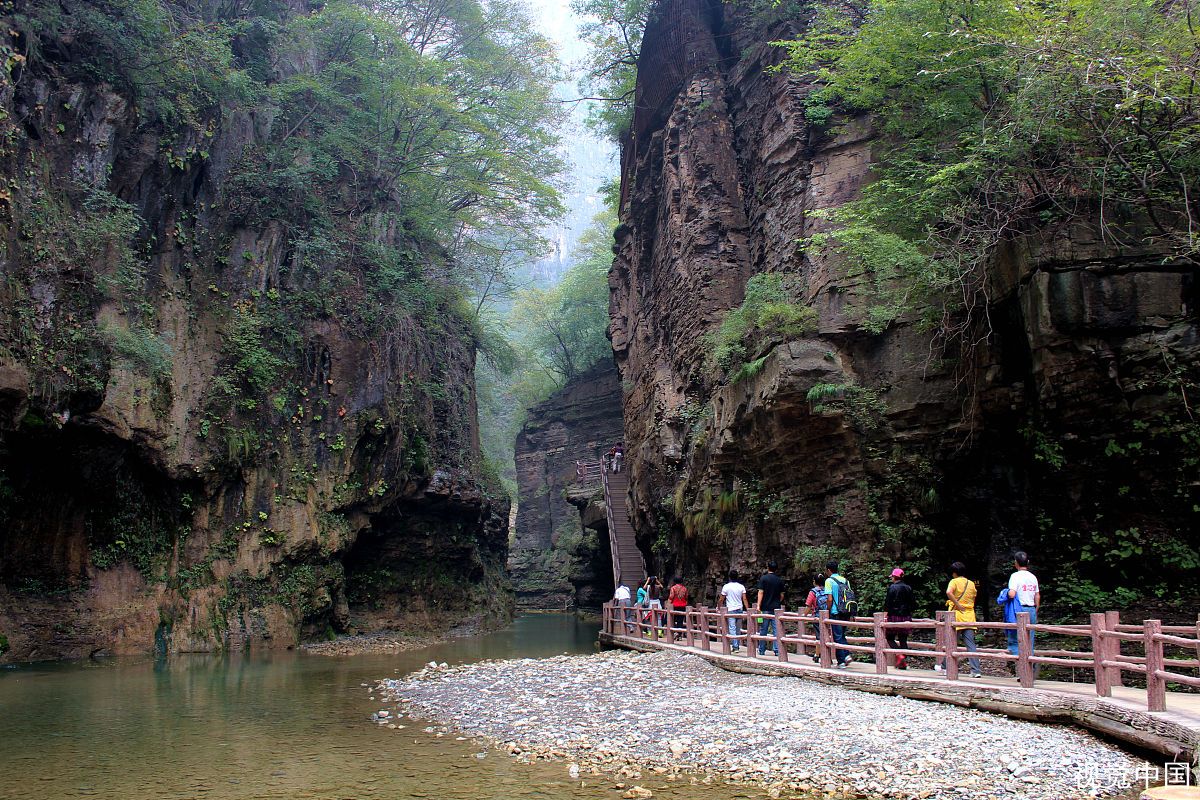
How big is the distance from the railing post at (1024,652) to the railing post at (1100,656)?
76 centimetres

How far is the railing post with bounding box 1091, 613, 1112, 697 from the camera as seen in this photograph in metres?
7.55

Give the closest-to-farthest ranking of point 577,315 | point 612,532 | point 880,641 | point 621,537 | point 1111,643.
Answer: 1. point 1111,643
2. point 880,641
3. point 612,532
4. point 621,537
5. point 577,315

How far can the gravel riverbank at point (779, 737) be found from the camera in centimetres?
634

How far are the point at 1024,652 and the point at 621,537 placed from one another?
65.4ft

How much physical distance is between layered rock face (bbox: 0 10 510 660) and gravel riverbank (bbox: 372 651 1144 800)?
9650mm

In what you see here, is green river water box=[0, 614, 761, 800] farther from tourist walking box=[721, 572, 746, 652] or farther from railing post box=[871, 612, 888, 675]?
tourist walking box=[721, 572, 746, 652]

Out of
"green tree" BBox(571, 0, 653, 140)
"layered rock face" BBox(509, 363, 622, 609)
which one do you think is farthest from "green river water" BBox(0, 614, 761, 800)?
"layered rock face" BBox(509, 363, 622, 609)

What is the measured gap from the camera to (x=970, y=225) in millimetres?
13516

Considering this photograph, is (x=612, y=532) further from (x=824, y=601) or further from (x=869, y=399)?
(x=824, y=601)

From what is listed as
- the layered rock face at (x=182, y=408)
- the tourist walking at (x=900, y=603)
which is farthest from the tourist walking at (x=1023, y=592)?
the layered rock face at (x=182, y=408)

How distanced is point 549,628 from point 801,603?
17.1 m

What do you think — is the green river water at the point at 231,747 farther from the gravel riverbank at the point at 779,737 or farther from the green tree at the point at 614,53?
the green tree at the point at 614,53

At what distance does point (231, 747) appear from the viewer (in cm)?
885

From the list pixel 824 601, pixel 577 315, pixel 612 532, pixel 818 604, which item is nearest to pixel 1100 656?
pixel 824 601
